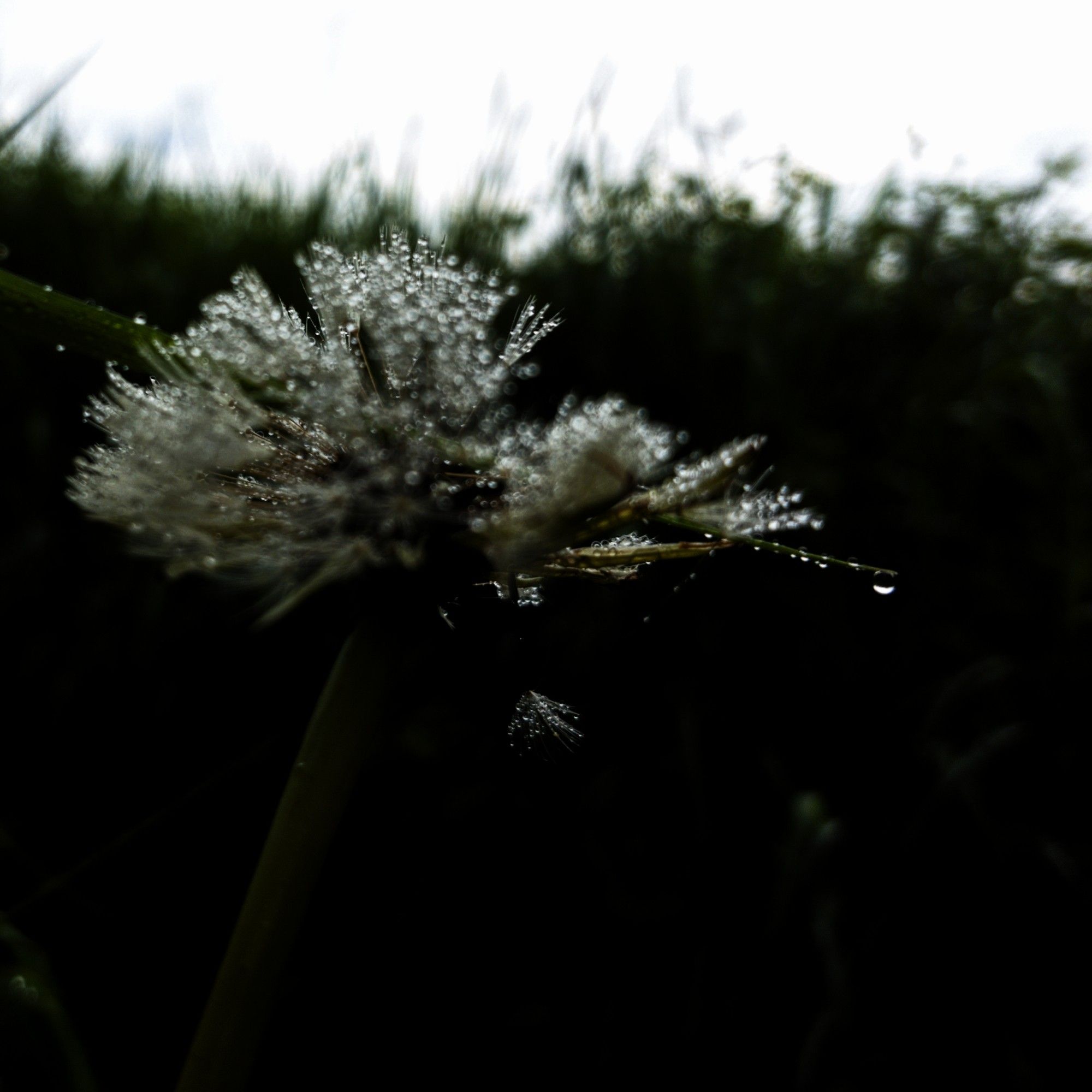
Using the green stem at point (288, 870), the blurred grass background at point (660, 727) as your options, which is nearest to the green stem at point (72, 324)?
the blurred grass background at point (660, 727)

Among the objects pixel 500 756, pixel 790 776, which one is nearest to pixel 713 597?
pixel 790 776

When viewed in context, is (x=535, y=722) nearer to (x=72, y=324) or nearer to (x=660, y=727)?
(x=72, y=324)

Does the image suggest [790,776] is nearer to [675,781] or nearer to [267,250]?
[675,781]

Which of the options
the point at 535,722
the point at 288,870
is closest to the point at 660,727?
the point at 535,722

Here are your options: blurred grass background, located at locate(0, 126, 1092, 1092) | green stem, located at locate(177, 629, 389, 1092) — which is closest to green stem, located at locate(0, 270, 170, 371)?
blurred grass background, located at locate(0, 126, 1092, 1092)

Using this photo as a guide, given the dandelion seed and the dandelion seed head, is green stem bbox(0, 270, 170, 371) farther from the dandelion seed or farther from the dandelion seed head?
the dandelion seed

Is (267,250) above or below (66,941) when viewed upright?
above

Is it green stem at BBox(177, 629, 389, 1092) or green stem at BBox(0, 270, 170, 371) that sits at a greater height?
green stem at BBox(0, 270, 170, 371)
